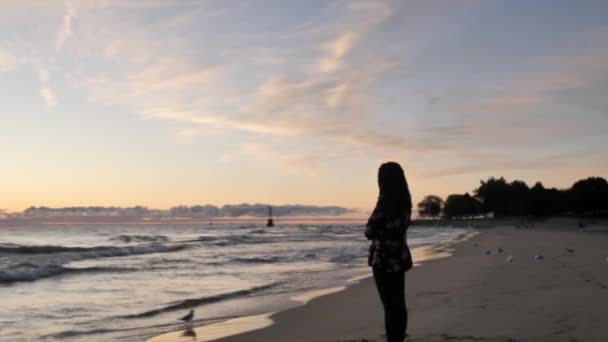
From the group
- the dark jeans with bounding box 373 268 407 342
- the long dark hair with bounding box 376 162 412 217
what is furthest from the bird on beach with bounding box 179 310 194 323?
the long dark hair with bounding box 376 162 412 217

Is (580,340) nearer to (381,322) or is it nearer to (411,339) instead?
(411,339)

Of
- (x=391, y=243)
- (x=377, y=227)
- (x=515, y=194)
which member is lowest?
(x=391, y=243)

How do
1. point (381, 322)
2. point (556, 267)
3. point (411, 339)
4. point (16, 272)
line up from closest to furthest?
point (411, 339) → point (381, 322) → point (556, 267) → point (16, 272)

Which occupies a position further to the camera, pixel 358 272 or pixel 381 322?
pixel 358 272

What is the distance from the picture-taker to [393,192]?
4957mm

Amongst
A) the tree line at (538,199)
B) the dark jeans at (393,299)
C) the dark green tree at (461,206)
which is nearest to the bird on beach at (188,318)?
the dark jeans at (393,299)

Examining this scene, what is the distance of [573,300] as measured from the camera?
7535 mm

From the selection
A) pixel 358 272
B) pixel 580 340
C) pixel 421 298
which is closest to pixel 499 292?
pixel 421 298

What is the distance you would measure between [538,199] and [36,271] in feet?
374

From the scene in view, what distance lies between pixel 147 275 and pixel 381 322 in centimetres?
1097

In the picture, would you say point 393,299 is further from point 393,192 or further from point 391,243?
point 393,192

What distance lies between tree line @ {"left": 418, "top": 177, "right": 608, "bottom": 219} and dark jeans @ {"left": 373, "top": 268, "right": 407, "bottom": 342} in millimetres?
101372

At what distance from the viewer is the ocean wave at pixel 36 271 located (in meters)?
15.4

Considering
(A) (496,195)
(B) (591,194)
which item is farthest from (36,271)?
(A) (496,195)
